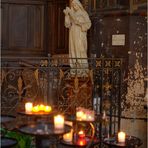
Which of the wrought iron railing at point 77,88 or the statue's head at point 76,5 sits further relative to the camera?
the statue's head at point 76,5

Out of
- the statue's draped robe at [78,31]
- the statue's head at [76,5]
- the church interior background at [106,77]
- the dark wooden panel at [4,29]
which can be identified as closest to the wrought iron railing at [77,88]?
the church interior background at [106,77]

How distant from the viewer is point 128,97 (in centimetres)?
740

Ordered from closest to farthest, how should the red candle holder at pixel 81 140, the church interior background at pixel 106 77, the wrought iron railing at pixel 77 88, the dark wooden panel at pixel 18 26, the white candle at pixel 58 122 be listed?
the white candle at pixel 58 122, the red candle holder at pixel 81 140, the wrought iron railing at pixel 77 88, the church interior background at pixel 106 77, the dark wooden panel at pixel 18 26

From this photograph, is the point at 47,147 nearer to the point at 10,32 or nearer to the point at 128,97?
the point at 128,97

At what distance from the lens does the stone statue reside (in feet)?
25.7

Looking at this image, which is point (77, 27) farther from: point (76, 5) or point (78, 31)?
point (76, 5)

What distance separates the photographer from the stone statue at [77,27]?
25.7 feet

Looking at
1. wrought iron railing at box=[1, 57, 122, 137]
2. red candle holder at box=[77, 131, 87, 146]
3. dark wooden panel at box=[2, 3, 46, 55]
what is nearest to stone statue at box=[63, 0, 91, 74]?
wrought iron railing at box=[1, 57, 122, 137]

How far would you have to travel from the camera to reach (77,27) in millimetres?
7898

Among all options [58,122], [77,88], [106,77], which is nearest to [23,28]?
[106,77]

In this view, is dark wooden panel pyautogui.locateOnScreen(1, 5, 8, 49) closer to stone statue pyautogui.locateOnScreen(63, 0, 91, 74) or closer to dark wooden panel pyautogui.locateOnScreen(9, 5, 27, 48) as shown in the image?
dark wooden panel pyautogui.locateOnScreen(9, 5, 27, 48)

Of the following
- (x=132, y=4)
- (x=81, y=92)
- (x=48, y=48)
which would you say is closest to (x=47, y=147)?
(x=81, y=92)

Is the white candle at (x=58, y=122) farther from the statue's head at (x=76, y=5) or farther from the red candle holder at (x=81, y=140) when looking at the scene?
the statue's head at (x=76, y=5)

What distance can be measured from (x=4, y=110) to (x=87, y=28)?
2249 millimetres
